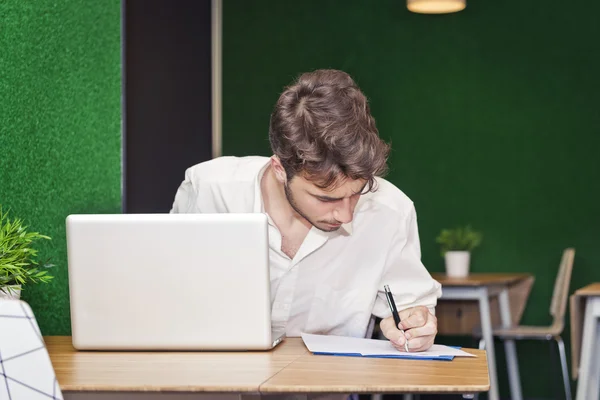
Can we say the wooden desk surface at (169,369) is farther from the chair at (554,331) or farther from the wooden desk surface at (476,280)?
the chair at (554,331)

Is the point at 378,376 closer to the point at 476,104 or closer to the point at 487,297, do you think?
the point at 487,297

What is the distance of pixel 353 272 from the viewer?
7.13ft

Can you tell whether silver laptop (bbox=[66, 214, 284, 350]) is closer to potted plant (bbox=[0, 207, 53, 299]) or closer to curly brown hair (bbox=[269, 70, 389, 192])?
potted plant (bbox=[0, 207, 53, 299])

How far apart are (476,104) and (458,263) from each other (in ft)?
3.92

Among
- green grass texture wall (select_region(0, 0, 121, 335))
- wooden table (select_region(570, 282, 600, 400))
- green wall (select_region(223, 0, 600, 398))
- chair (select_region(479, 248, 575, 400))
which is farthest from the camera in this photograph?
green wall (select_region(223, 0, 600, 398))

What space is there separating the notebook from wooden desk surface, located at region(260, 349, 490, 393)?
0.08ft

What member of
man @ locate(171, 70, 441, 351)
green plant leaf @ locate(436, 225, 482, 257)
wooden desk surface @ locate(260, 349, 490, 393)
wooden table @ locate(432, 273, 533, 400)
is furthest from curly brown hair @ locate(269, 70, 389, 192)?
green plant leaf @ locate(436, 225, 482, 257)

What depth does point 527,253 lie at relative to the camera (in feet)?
17.5

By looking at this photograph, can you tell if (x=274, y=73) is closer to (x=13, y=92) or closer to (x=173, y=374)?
(x=13, y=92)

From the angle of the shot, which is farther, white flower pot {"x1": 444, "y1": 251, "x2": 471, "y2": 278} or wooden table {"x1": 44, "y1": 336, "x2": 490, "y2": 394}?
white flower pot {"x1": 444, "y1": 251, "x2": 471, "y2": 278}

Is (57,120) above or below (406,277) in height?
above

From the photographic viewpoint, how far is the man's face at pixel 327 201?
6.23 feet

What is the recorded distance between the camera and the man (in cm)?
188

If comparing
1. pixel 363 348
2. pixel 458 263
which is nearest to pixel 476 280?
pixel 458 263
